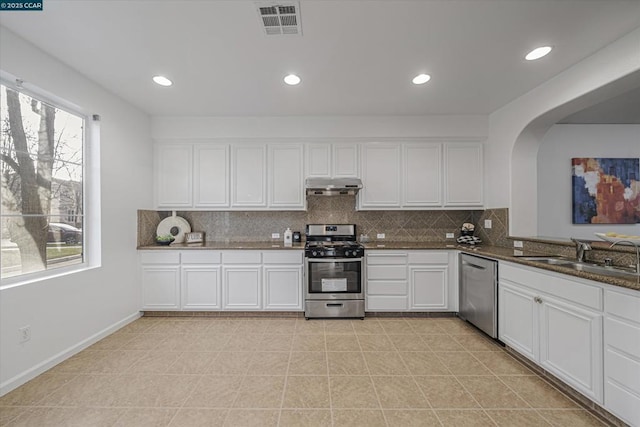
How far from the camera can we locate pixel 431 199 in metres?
3.68

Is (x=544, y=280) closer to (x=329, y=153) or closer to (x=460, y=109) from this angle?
(x=460, y=109)

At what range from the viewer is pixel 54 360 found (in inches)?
88.9

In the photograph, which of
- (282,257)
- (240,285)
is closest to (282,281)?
(282,257)

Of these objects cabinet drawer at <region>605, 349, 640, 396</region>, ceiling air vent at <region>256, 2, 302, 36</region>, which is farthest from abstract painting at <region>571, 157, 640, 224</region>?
ceiling air vent at <region>256, 2, 302, 36</region>

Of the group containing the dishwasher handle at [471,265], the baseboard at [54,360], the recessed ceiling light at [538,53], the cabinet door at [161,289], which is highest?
the recessed ceiling light at [538,53]

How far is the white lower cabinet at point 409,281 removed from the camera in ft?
11.0

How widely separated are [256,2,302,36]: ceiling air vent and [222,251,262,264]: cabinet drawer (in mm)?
2375

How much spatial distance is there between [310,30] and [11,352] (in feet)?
10.5

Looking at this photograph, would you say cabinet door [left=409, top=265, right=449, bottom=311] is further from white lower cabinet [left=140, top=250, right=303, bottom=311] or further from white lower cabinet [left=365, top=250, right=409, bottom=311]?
white lower cabinet [left=140, top=250, right=303, bottom=311]

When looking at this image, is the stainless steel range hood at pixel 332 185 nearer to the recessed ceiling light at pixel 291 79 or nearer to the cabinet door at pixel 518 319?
the recessed ceiling light at pixel 291 79

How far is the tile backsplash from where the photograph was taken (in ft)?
13.0

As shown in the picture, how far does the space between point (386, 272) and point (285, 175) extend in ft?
6.12

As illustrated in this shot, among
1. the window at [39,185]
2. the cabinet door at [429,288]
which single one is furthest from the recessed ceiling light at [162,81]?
the cabinet door at [429,288]

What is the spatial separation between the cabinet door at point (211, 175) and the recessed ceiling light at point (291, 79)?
148 cm
